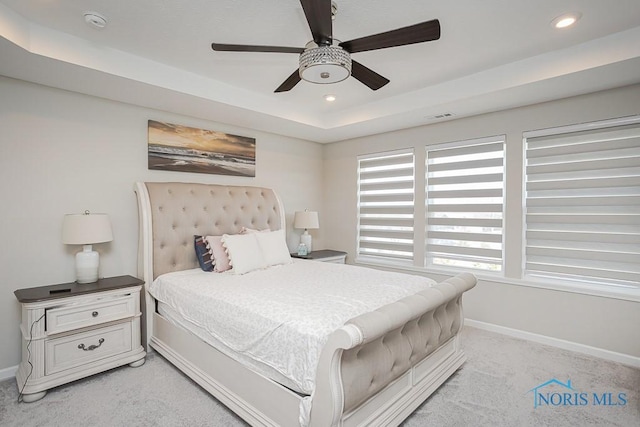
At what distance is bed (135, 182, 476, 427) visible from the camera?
1.61 meters

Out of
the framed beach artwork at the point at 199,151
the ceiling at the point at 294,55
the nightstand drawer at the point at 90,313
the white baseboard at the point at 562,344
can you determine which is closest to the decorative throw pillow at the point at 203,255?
the nightstand drawer at the point at 90,313

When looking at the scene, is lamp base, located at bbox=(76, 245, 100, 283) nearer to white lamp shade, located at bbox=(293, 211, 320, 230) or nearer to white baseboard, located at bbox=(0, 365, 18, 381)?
white baseboard, located at bbox=(0, 365, 18, 381)

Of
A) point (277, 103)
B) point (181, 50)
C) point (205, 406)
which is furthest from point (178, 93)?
point (205, 406)

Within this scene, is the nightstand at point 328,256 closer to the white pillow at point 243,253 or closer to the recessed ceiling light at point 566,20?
the white pillow at point 243,253

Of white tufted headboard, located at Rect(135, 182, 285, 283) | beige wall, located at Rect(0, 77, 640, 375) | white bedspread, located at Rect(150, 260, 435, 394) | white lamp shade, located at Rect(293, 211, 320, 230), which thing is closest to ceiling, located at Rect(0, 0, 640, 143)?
beige wall, located at Rect(0, 77, 640, 375)

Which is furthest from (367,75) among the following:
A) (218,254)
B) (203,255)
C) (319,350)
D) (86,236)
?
(86,236)

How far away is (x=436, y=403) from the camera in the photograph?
7.48 feet

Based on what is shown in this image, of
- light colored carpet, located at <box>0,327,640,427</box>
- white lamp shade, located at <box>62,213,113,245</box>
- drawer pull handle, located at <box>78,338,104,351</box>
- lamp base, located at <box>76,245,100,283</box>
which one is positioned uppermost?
white lamp shade, located at <box>62,213,113,245</box>

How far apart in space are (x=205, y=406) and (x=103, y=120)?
2.65 meters

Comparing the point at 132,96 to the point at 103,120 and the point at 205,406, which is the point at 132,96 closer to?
the point at 103,120

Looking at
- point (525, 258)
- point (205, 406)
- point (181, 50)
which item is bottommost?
point (205, 406)

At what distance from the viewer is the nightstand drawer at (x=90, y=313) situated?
7.81 ft

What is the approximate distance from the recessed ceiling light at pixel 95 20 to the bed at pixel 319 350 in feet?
4.64

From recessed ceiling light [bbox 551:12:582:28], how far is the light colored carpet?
2.62m
